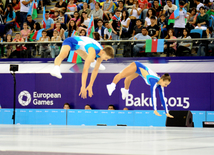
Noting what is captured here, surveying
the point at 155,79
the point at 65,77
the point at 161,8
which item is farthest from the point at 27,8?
the point at 155,79

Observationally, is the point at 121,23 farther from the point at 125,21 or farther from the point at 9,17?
the point at 9,17

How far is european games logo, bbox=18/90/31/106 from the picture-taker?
12.1 metres

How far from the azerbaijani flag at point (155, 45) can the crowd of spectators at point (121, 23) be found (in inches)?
6.3

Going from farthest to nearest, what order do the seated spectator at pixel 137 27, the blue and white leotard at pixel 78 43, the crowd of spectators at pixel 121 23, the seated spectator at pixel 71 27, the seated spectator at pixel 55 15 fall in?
the seated spectator at pixel 55 15
the seated spectator at pixel 71 27
the seated spectator at pixel 137 27
the crowd of spectators at pixel 121 23
the blue and white leotard at pixel 78 43

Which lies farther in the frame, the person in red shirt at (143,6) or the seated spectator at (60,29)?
the person in red shirt at (143,6)

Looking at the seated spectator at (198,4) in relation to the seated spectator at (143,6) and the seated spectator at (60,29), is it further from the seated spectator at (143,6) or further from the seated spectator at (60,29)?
the seated spectator at (60,29)

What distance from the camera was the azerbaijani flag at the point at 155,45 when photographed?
35.2ft

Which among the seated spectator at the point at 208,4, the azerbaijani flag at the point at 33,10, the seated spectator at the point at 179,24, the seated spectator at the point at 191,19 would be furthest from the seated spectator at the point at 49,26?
the seated spectator at the point at 208,4

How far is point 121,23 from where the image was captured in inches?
470

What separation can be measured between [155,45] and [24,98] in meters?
5.19

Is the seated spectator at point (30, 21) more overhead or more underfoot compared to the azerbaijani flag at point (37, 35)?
more overhead

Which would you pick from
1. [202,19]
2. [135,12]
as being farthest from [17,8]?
[202,19]

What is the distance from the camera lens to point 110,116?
399 inches

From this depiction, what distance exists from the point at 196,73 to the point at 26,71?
239 inches
